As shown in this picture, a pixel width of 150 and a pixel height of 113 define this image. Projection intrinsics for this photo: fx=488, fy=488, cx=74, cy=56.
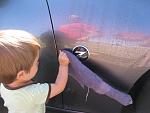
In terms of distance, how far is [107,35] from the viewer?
3.04 meters

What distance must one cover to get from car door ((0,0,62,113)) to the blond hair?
478mm

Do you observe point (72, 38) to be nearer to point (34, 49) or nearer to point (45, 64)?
point (45, 64)

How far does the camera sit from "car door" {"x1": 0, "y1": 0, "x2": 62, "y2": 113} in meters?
3.17

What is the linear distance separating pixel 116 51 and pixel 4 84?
2.39 ft

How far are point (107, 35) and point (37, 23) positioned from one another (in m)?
0.48

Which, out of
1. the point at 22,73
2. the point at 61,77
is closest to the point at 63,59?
the point at 61,77

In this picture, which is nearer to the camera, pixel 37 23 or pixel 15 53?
pixel 15 53

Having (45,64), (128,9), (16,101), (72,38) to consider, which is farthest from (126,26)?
(16,101)

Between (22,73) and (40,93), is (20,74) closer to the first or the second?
(22,73)

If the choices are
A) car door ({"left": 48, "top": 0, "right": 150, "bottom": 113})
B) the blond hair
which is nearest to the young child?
the blond hair

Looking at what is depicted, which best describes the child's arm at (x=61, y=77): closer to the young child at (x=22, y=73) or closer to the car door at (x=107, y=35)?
the young child at (x=22, y=73)

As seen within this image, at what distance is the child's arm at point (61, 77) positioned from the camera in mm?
2900

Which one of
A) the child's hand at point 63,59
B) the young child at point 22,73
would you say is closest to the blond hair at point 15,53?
the young child at point 22,73

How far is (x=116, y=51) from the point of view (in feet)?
9.99
